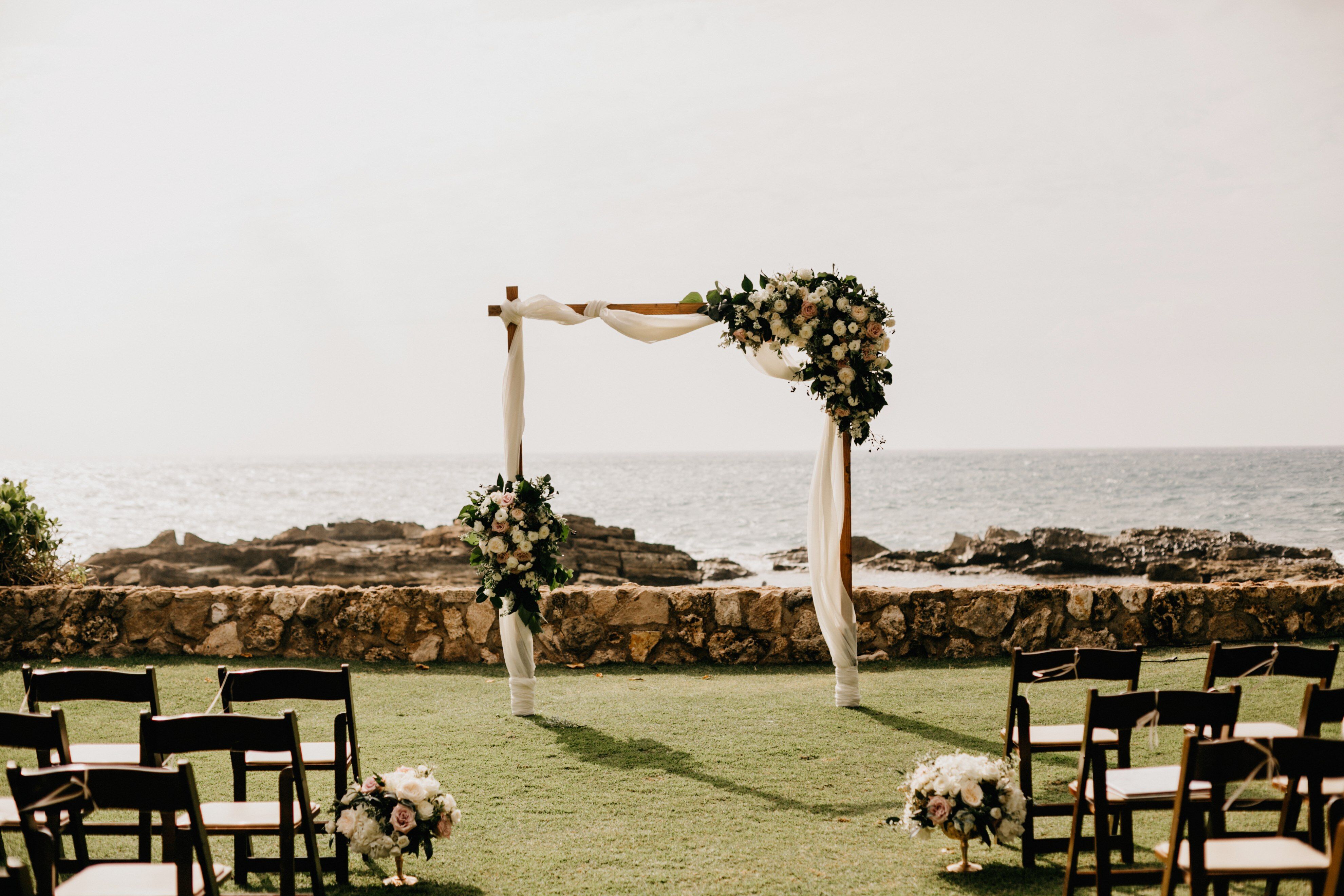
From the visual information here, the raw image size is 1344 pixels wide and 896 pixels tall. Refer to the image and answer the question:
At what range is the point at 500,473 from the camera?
661 centimetres

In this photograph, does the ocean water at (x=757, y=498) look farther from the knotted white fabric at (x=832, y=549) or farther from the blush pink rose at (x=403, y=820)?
the blush pink rose at (x=403, y=820)

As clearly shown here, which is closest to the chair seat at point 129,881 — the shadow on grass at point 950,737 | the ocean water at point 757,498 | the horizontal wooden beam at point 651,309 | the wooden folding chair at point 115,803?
the wooden folding chair at point 115,803

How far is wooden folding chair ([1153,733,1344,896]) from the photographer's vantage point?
2.50 m

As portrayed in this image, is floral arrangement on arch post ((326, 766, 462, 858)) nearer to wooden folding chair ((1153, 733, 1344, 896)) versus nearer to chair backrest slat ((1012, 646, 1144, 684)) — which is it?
chair backrest slat ((1012, 646, 1144, 684))

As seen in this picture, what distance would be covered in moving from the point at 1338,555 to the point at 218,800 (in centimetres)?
3649

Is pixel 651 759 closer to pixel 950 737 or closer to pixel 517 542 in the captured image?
pixel 517 542

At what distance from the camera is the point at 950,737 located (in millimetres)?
5781

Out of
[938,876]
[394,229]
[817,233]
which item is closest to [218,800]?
[938,876]

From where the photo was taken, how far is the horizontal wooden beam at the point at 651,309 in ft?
21.6

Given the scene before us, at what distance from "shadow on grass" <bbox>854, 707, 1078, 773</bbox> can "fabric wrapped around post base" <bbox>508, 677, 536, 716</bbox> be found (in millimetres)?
2137

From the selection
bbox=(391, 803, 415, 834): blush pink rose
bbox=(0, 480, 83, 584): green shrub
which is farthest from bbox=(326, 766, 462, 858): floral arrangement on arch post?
bbox=(0, 480, 83, 584): green shrub

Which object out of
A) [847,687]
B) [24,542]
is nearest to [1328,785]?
[847,687]

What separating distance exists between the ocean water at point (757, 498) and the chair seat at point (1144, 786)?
→ 1970 centimetres

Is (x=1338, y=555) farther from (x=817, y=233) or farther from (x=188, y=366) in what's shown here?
(x=188, y=366)
